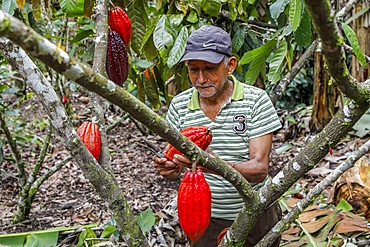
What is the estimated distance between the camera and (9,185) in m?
3.94

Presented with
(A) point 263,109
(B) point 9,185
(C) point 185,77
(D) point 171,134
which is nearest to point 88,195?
(B) point 9,185

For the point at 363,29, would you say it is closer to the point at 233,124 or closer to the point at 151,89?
the point at 151,89

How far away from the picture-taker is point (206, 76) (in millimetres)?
1725

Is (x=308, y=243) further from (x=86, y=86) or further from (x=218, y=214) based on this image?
(x=86, y=86)

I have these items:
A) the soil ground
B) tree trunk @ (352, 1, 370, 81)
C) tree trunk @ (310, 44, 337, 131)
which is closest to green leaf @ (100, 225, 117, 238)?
the soil ground

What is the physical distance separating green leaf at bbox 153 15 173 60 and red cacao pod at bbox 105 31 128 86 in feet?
1.08

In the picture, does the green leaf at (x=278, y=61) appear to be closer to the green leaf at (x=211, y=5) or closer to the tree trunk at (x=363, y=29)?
the green leaf at (x=211, y=5)

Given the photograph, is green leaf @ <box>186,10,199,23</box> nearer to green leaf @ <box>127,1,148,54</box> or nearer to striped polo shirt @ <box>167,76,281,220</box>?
green leaf @ <box>127,1,148,54</box>

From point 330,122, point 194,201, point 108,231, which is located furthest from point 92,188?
point 330,122

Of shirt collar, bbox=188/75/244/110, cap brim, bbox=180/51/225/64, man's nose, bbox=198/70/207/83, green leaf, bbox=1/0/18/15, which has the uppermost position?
green leaf, bbox=1/0/18/15

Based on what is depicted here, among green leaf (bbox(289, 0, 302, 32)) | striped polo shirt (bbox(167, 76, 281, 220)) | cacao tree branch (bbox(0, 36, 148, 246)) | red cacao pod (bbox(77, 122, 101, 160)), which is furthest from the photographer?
striped polo shirt (bbox(167, 76, 281, 220))

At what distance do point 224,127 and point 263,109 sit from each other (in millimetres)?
166

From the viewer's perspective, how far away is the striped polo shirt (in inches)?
70.1

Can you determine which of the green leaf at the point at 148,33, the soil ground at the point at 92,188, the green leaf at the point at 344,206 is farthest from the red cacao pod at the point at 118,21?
the soil ground at the point at 92,188
